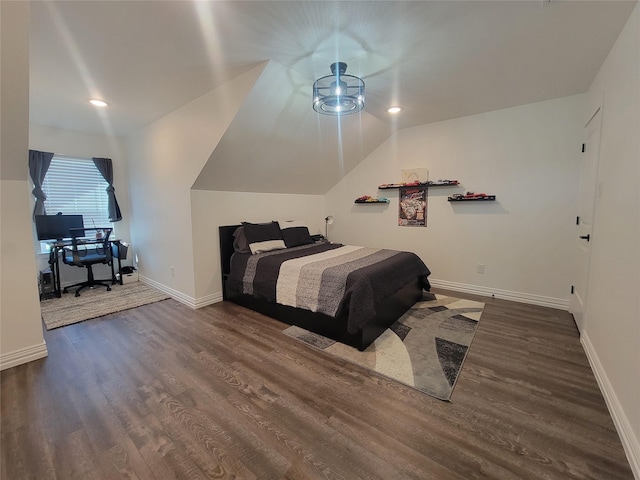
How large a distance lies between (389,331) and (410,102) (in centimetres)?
266

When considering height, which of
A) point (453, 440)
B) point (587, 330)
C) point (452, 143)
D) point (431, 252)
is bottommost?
point (453, 440)

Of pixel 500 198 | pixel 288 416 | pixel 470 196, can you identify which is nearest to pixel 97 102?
pixel 288 416

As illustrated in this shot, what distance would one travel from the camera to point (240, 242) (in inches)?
140

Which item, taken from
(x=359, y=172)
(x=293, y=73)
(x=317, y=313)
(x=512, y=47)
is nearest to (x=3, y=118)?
(x=293, y=73)

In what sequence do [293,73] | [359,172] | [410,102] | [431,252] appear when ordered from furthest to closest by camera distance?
1. [359,172]
2. [431,252]
3. [410,102]
4. [293,73]

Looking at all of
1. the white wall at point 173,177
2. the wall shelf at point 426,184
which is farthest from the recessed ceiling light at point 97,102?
the wall shelf at point 426,184

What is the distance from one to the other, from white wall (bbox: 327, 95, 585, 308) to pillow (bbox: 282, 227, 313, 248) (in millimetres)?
1423

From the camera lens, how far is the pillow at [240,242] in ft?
11.5

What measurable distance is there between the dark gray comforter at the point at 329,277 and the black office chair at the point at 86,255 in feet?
6.98

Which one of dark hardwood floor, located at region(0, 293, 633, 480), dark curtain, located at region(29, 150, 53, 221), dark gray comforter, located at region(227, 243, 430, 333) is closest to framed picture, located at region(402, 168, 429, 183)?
dark gray comforter, located at region(227, 243, 430, 333)

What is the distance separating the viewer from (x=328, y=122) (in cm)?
354

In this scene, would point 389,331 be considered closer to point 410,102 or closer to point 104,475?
point 104,475

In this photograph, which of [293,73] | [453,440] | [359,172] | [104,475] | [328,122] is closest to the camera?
[104,475]

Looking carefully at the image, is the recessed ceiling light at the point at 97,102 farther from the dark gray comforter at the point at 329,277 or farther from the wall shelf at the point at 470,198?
the wall shelf at the point at 470,198
